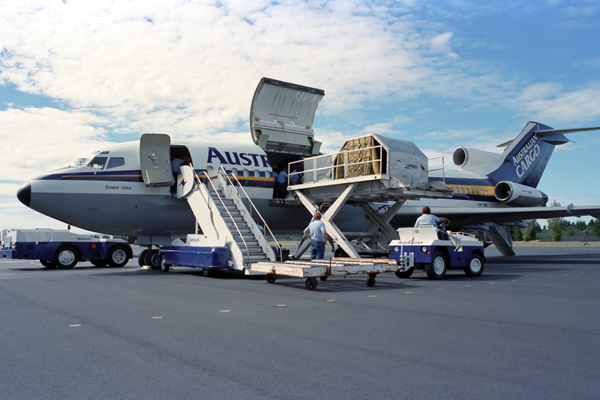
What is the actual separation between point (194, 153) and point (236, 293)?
23.6 ft

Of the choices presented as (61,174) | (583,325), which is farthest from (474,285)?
(61,174)

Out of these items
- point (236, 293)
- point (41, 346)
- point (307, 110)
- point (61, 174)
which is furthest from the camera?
point (307, 110)

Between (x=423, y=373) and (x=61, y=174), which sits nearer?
(x=423, y=373)

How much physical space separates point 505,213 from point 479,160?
747 cm

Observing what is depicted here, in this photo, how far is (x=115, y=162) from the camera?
13750 millimetres

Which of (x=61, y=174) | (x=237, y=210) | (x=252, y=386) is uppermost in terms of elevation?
(x=61, y=174)

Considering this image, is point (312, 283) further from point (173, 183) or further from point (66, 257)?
point (66, 257)

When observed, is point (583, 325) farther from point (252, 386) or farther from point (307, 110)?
point (307, 110)

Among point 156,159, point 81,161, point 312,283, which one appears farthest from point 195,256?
point 81,161

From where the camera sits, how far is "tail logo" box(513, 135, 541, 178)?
26.2m

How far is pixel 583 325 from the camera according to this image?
5660 millimetres

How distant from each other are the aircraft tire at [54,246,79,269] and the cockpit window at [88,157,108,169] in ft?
18.8

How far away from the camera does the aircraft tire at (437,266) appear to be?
11469mm

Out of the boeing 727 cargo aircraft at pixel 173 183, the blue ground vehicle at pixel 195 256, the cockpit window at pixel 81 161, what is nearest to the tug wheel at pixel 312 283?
the blue ground vehicle at pixel 195 256
